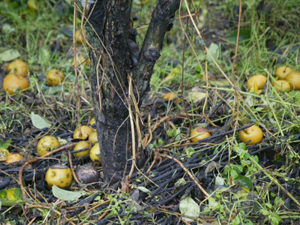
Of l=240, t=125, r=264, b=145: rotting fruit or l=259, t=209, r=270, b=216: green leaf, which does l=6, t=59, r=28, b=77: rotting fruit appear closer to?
l=240, t=125, r=264, b=145: rotting fruit

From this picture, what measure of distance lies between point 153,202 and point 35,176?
2.21 ft

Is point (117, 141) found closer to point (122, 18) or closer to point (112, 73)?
point (112, 73)

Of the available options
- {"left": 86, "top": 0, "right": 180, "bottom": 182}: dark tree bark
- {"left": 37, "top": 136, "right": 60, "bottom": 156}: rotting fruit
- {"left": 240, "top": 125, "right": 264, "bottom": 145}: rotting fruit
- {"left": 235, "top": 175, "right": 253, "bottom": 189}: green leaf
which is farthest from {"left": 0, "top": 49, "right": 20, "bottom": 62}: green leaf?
{"left": 235, "top": 175, "right": 253, "bottom": 189}: green leaf

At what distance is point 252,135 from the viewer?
2094 millimetres

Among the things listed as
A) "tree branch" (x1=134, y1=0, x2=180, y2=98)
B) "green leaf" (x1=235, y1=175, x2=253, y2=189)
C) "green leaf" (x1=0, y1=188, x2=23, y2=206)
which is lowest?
"green leaf" (x1=0, y1=188, x2=23, y2=206)

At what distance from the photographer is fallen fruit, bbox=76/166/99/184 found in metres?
2.02

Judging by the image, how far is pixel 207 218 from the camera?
1.74 meters

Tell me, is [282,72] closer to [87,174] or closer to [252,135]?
[252,135]

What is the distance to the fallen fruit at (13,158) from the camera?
2146 mm

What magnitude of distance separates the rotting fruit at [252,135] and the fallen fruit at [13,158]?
4.10 feet

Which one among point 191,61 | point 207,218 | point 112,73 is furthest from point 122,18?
point 191,61

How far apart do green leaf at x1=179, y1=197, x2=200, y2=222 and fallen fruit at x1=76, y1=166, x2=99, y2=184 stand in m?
0.51

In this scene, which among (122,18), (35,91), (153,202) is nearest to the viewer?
(122,18)

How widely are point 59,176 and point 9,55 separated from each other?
1726 mm
